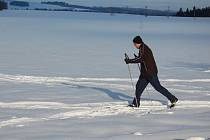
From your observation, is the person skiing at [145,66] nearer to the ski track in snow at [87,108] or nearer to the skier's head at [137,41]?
the skier's head at [137,41]

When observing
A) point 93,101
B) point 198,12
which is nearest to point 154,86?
point 93,101

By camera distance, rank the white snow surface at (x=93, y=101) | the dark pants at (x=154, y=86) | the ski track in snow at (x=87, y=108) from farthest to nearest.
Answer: the dark pants at (x=154, y=86) < the ski track in snow at (x=87, y=108) < the white snow surface at (x=93, y=101)

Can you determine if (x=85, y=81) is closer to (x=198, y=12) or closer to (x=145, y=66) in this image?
(x=145, y=66)

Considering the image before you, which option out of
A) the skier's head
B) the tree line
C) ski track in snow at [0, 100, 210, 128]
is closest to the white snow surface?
ski track in snow at [0, 100, 210, 128]

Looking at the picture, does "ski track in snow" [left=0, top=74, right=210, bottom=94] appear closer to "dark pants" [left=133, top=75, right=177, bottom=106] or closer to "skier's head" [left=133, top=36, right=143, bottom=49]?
"dark pants" [left=133, top=75, right=177, bottom=106]

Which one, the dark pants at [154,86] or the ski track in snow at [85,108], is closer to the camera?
the ski track in snow at [85,108]

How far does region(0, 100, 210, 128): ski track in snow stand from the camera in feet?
26.2

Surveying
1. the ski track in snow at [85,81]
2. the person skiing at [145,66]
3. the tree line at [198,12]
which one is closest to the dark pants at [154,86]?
the person skiing at [145,66]

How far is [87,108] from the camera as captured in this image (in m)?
9.03

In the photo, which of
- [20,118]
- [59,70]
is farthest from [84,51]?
[20,118]

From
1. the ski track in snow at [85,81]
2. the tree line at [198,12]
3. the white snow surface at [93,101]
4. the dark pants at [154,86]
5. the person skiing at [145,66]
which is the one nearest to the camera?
the white snow surface at [93,101]

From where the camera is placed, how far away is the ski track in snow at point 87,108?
314 inches

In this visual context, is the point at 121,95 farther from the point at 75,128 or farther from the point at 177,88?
the point at 75,128

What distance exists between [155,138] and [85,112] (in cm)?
273
